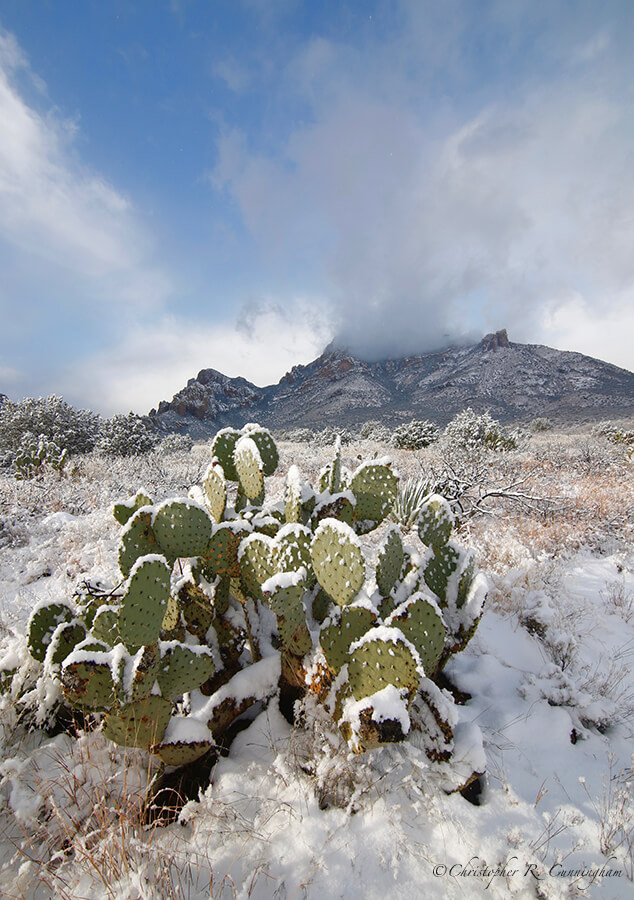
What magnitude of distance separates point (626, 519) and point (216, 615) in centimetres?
521

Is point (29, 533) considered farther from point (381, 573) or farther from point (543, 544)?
point (543, 544)

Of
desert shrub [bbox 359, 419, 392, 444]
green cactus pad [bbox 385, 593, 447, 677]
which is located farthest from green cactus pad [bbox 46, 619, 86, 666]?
desert shrub [bbox 359, 419, 392, 444]

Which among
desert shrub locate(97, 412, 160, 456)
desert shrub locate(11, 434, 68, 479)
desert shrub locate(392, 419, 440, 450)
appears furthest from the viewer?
desert shrub locate(392, 419, 440, 450)

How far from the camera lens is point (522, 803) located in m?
1.52

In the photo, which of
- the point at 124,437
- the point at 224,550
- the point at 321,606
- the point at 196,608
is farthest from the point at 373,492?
the point at 124,437

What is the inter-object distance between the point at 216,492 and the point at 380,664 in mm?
1315

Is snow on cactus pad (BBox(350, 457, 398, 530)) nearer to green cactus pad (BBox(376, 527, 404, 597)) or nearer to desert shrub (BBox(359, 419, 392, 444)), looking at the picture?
green cactus pad (BBox(376, 527, 404, 597))

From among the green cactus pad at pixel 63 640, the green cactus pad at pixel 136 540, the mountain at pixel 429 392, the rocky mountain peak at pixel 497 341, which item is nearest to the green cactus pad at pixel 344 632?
the green cactus pad at pixel 136 540

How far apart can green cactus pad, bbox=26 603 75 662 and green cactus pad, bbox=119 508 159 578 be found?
1.43 feet

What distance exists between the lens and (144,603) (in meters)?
1.49

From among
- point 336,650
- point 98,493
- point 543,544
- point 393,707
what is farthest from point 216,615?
point 98,493

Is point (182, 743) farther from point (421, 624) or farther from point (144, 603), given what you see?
point (421, 624)

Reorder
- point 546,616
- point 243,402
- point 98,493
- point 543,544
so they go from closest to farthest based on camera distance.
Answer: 1. point 546,616
2. point 543,544
3. point 98,493
4. point 243,402

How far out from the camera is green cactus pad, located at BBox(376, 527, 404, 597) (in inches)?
77.1
